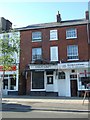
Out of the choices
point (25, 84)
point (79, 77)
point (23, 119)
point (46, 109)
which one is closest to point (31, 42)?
point (25, 84)

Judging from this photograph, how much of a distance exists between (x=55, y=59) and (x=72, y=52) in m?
2.21

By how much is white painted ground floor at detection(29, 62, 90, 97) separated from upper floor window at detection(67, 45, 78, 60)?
1538 millimetres

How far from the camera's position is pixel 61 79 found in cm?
2723

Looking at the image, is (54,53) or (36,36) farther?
(36,36)

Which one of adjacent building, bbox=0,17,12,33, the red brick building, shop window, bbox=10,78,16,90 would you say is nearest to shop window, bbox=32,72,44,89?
the red brick building

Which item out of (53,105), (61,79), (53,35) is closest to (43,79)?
(61,79)

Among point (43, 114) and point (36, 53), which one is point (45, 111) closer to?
point (43, 114)

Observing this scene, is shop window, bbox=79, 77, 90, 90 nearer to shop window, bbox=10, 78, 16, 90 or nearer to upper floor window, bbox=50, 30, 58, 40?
upper floor window, bbox=50, 30, 58, 40

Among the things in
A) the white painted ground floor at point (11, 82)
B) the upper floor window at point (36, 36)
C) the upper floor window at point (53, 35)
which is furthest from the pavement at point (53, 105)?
the upper floor window at point (36, 36)

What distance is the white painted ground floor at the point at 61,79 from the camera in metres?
26.3

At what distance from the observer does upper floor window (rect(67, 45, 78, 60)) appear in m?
27.4

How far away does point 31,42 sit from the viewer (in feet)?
96.0

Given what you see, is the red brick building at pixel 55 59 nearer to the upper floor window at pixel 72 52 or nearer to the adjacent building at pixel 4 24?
the upper floor window at pixel 72 52

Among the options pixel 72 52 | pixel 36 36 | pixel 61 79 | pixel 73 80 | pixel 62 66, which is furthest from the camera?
→ pixel 36 36
